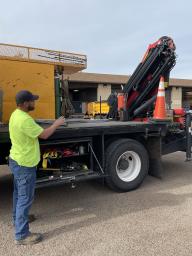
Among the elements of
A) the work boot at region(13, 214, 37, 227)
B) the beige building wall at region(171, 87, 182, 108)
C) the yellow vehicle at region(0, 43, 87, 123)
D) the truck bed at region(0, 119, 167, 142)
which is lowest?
the work boot at region(13, 214, 37, 227)

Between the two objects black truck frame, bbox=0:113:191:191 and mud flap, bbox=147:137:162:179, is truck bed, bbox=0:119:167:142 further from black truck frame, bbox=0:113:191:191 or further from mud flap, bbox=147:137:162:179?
mud flap, bbox=147:137:162:179

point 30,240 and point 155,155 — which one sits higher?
point 155,155

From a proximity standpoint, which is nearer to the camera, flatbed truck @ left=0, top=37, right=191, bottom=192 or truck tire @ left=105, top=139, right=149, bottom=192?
flatbed truck @ left=0, top=37, right=191, bottom=192

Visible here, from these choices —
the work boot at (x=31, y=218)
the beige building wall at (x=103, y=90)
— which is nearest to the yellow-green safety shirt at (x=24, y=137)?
the work boot at (x=31, y=218)

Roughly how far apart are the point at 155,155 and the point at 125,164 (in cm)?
76

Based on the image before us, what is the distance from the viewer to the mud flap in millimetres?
6352

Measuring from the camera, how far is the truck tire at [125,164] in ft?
18.7

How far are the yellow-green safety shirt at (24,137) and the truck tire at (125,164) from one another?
2.10 meters

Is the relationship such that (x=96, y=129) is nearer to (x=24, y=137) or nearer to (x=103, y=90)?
(x=24, y=137)

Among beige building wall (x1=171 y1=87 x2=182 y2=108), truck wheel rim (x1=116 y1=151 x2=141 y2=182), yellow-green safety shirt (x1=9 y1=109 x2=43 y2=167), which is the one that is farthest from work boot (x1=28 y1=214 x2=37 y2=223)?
beige building wall (x1=171 y1=87 x2=182 y2=108)

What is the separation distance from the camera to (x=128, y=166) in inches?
240

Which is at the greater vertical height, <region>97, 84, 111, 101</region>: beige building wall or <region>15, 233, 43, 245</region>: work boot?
<region>97, 84, 111, 101</region>: beige building wall

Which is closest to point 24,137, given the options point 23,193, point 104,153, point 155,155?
point 23,193

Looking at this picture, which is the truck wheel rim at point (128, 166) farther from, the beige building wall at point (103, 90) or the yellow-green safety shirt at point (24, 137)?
the beige building wall at point (103, 90)
